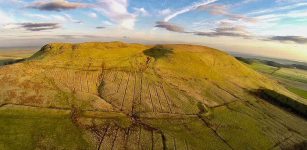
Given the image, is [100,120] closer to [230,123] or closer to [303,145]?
[230,123]

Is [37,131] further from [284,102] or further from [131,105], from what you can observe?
[284,102]

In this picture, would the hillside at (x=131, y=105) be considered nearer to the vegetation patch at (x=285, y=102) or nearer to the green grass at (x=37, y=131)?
the green grass at (x=37, y=131)

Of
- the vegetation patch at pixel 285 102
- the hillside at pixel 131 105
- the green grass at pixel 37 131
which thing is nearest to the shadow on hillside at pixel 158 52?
the hillside at pixel 131 105

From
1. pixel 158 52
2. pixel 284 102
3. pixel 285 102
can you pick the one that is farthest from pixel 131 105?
pixel 285 102

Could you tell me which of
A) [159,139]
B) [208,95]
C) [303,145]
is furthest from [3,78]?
[303,145]

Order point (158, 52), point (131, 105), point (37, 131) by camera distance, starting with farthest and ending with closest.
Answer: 1. point (158, 52)
2. point (131, 105)
3. point (37, 131)

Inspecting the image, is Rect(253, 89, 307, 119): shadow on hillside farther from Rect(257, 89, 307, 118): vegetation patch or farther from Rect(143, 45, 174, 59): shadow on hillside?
Rect(143, 45, 174, 59): shadow on hillside
